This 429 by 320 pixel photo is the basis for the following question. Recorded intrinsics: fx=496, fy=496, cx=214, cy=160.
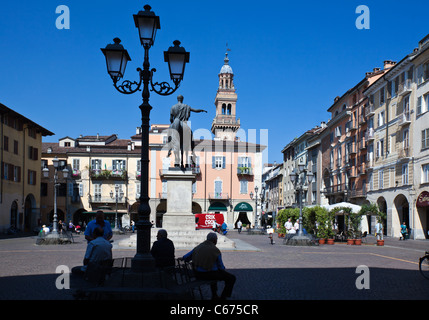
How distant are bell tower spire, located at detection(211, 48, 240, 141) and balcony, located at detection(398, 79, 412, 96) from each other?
2255 inches

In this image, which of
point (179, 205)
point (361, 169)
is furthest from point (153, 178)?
point (179, 205)

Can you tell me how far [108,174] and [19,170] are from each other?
17.6 m

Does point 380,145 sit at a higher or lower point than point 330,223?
higher

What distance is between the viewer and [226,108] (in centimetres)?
→ 10088

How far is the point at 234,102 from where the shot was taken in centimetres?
10106

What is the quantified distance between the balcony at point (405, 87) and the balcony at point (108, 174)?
3841 centimetres

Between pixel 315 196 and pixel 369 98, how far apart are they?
2159 cm

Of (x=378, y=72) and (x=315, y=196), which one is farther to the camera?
(x=315, y=196)

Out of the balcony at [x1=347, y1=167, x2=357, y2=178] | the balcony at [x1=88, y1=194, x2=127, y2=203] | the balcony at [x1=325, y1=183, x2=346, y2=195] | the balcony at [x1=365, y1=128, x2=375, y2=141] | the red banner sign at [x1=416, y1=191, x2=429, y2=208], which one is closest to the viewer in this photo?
the red banner sign at [x1=416, y1=191, x2=429, y2=208]

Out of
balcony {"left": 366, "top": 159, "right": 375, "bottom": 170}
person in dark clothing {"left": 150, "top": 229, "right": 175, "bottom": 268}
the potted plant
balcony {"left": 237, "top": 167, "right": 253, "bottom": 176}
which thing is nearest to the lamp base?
the potted plant

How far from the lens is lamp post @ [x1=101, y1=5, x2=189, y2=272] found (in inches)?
358

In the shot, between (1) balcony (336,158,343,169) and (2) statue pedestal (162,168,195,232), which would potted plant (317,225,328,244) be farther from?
(1) balcony (336,158,343,169)
